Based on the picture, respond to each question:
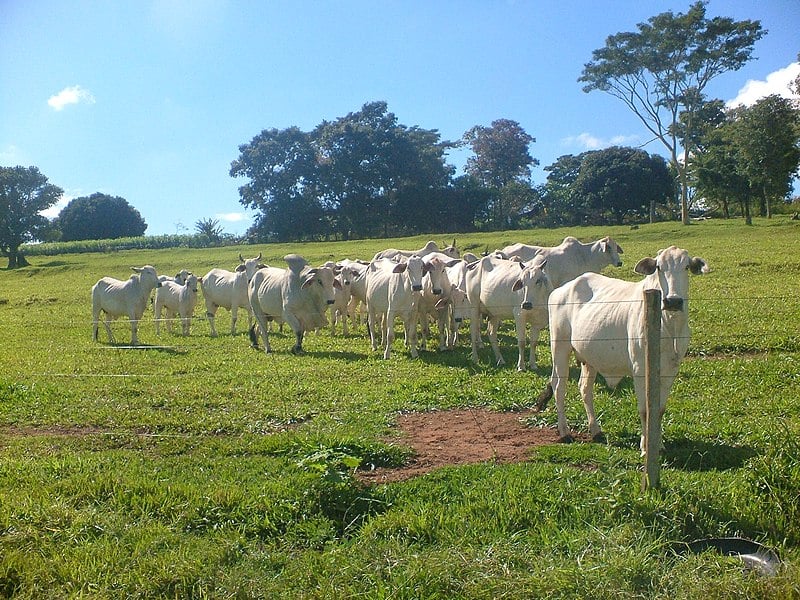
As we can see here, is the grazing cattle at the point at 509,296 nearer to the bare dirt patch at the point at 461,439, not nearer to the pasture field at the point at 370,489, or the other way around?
the pasture field at the point at 370,489

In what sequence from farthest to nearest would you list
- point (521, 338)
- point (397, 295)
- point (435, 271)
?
1. point (397, 295)
2. point (435, 271)
3. point (521, 338)

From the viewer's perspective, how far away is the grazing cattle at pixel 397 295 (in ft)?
48.2

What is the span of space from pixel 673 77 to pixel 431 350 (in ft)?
67.9

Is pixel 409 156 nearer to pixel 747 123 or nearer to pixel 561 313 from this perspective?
pixel 747 123

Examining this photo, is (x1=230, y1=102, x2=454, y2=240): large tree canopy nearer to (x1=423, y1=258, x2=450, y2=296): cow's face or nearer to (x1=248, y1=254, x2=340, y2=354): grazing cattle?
(x1=248, y1=254, x2=340, y2=354): grazing cattle

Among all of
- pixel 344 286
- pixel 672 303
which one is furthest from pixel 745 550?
pixel 344 286

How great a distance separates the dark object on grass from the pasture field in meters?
0.09

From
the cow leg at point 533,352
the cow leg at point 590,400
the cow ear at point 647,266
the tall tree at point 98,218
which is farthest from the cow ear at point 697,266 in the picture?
the tall tree at point 98,218

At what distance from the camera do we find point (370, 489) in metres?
6.55

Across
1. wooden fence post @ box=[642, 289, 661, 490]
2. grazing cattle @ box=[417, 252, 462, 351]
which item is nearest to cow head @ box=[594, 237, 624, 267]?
grazing cattle @ box=[417, 252, 462, 351]

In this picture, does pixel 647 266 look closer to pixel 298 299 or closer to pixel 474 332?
pixel 474 332

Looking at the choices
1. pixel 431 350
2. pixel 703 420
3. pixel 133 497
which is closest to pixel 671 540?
pixel 703 420

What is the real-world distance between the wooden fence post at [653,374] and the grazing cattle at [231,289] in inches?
610

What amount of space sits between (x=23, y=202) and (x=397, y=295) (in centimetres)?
2312
